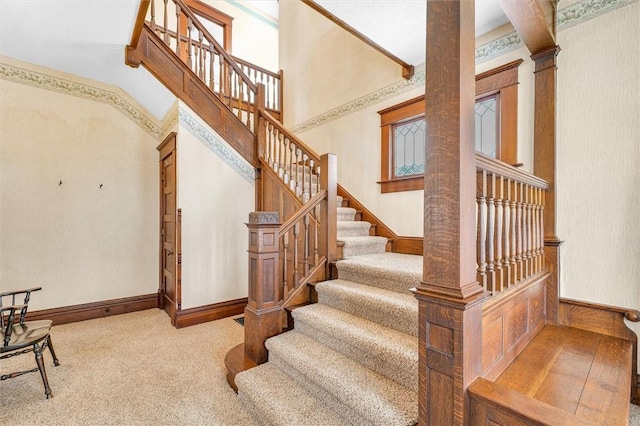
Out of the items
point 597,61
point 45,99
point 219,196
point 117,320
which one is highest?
point 45,99

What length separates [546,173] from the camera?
2.26m

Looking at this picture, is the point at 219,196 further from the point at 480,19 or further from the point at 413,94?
the point at 480,19

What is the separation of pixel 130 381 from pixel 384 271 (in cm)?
217

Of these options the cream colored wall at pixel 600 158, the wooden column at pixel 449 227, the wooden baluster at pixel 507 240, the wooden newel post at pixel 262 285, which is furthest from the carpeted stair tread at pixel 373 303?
the cream colored wall at pixel 600 158

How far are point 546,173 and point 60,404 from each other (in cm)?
389

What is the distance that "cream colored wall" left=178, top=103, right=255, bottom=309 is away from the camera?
346 centimetres

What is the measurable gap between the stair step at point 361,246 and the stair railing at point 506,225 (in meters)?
1.48

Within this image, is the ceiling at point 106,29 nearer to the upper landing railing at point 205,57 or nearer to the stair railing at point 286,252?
the upper landing railing at point 205,57

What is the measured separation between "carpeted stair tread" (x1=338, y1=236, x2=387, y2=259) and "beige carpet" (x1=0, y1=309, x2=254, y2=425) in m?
1.46

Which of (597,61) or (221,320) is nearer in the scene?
(597,61)

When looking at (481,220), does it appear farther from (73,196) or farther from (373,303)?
(73,196)

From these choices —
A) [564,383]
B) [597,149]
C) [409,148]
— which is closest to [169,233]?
[409,148]

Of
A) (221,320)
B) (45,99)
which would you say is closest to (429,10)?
(221,320)

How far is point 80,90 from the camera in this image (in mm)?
3627
